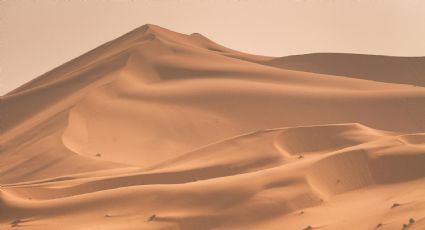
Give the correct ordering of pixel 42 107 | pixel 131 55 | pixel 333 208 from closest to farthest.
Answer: pixel 333 208 < pixel 42 107 < pixel 131 55

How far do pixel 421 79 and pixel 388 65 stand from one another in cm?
265

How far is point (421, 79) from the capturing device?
50406mm

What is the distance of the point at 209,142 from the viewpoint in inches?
1262

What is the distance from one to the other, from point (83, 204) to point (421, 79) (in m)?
37.7

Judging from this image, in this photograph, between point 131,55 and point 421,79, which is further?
point 421,79

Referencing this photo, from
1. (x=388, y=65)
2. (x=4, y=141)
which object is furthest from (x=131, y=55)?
(x=388, y=65)

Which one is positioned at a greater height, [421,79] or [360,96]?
[421,79]

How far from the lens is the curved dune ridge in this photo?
1528 cm

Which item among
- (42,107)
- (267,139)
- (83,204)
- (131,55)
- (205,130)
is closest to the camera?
(83,204)

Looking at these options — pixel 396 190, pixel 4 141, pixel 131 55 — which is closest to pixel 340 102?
pixel 131 55

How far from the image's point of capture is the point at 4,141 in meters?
35.8

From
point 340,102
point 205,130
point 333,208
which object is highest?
point 340,102

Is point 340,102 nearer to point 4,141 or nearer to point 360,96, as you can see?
point 360,96

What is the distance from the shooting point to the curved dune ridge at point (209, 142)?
15.3 meters
